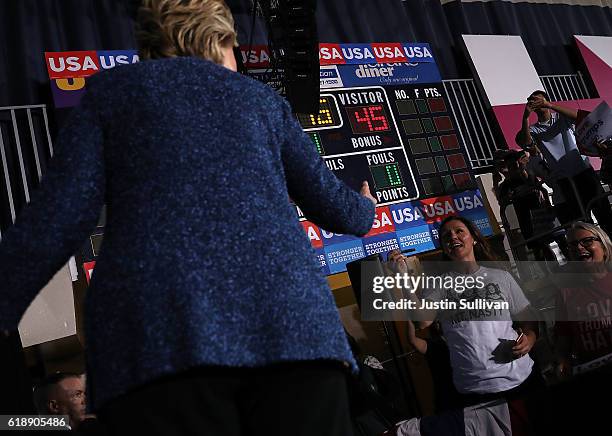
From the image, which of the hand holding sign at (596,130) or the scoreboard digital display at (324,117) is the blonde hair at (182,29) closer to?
the hand holding sign at (596,130)

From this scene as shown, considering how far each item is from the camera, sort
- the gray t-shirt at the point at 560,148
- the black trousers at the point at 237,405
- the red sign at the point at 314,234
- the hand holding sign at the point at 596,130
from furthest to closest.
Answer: the gray t-shirt at the point at 560,148, the red sign at the point at 314,234, the hand holding sign at the point at 596,130, the black trousers at the point at 237,405

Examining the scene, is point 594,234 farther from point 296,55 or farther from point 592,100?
point 592,100

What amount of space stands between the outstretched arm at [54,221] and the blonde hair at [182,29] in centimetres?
21

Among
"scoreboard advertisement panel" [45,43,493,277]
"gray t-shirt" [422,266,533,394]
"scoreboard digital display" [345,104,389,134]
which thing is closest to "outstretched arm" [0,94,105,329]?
"gray t-shirt" [422,266,533,394]

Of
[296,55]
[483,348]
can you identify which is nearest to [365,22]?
[296,55]

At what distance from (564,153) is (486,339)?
3439 millimetres

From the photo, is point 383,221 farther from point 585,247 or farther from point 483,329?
point 483,329

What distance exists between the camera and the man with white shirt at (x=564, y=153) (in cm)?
564

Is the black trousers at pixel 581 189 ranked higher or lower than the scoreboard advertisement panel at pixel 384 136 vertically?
lower

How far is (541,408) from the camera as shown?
2811 mm

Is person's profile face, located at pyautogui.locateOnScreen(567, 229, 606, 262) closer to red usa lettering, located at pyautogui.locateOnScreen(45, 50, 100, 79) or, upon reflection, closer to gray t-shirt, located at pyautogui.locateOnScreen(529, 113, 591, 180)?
gray t-shirt, located at pyautogui.locateOnScreen(529, 113, 591, 180)

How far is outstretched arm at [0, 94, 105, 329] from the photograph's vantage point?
3.05 ft

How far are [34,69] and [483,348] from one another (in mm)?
4399

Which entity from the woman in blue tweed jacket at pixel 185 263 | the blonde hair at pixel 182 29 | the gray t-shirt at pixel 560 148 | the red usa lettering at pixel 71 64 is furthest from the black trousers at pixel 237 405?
the gray t-shirt at pixel 560 148
